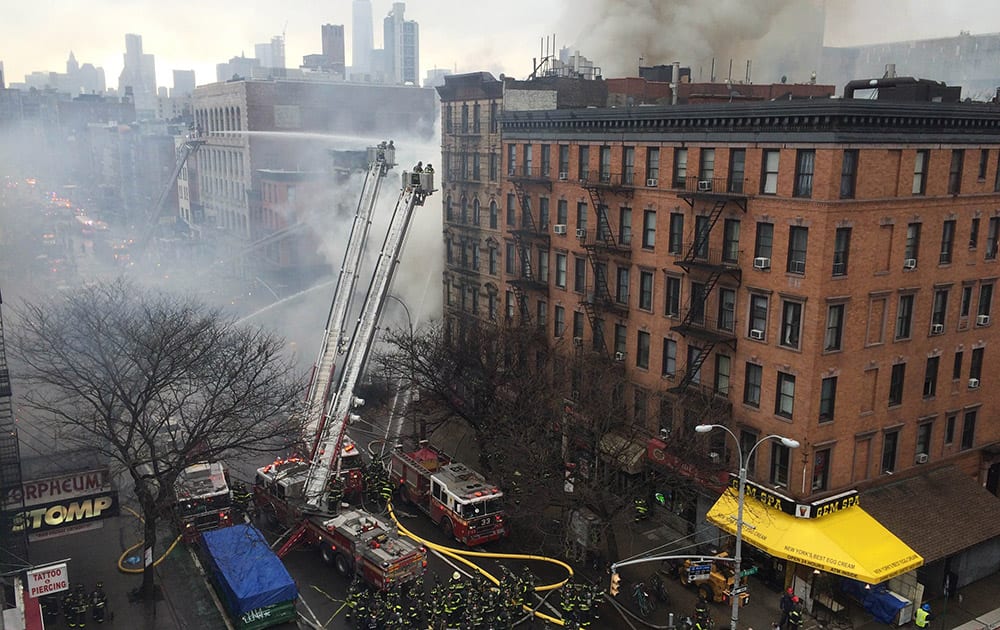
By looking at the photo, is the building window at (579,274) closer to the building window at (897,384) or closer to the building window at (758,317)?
the building window at (758,317)

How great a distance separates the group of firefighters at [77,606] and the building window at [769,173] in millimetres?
23550

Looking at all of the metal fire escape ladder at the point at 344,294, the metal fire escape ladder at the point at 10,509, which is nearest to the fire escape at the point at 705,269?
the metal fire escape ladder at the point at 344,294

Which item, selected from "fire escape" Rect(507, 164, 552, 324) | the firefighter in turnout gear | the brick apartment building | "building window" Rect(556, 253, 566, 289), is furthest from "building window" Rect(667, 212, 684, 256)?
the firefighter in turnout gear

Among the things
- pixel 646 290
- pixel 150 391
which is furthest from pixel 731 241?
pixel 150 391

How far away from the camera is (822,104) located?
22266 mm

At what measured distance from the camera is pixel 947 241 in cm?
2605

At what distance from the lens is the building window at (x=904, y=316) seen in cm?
2548

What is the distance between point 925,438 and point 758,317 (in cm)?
819

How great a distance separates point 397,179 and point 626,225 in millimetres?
34283

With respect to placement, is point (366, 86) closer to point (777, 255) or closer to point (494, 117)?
point (494, 117)

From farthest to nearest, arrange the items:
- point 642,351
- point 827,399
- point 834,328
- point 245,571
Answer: point 642,351 → point 827,399 → point 834,328 → point 245,571

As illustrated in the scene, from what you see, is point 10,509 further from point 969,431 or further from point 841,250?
point 969,431

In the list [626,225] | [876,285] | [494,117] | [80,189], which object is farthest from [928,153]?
[80,189]

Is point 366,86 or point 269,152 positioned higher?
point 366,86
